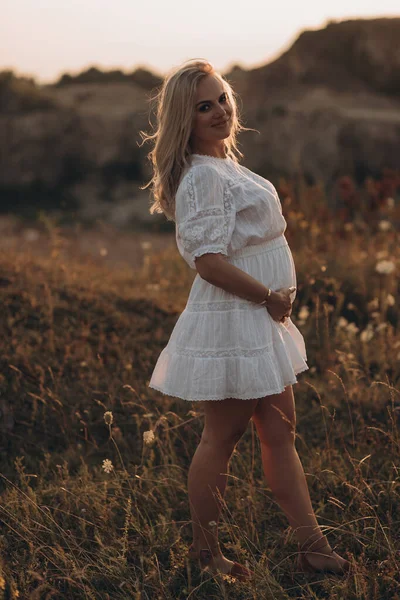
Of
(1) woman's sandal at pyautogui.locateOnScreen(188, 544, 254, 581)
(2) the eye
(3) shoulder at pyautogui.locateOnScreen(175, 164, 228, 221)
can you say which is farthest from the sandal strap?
(2) the eye

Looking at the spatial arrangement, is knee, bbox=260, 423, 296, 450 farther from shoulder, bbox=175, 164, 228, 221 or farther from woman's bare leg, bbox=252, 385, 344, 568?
shoulder, bbox=175, 164, 228, 221

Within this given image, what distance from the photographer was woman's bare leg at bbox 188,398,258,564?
292cm

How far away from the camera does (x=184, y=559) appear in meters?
3.08

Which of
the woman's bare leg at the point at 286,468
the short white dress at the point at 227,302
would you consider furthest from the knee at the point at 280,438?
the short white dress at the point at 227,302

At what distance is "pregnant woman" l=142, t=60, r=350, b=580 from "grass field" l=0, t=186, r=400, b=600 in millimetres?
168

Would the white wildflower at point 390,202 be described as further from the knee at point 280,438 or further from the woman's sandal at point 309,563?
the woman's sandal at point 309,563

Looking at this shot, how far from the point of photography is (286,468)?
9.73 ft

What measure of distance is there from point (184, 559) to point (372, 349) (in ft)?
8.73

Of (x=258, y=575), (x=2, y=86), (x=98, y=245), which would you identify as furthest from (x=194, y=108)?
(x=2, y=86)

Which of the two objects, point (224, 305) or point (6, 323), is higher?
point (224, 305)

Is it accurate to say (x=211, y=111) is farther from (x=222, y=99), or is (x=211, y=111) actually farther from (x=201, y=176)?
(x=201, y=176)

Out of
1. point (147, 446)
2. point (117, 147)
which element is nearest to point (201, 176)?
point (147, 446)

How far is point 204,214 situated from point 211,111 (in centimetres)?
43

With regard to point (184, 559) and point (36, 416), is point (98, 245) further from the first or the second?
point (184, 559)
